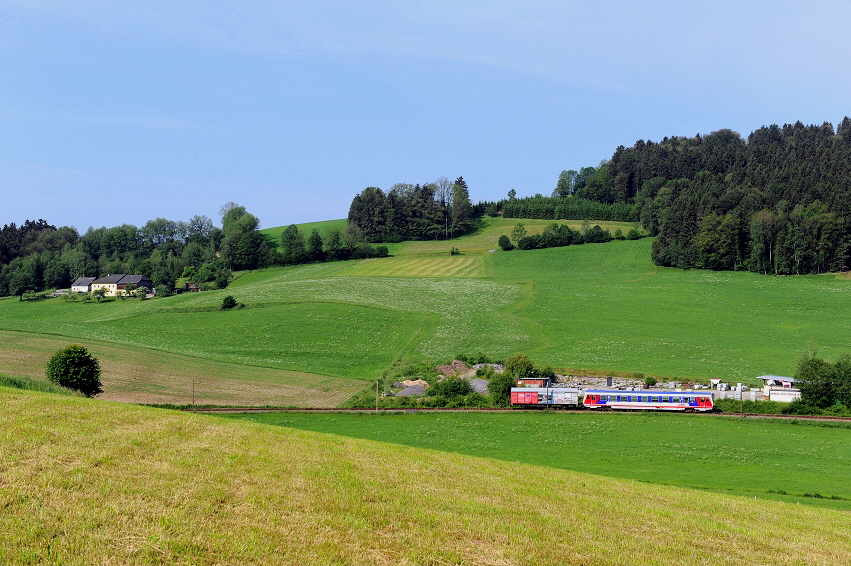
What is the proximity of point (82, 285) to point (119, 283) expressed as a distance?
36.8 feet

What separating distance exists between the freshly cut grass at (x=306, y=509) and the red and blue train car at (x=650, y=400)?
110 ft

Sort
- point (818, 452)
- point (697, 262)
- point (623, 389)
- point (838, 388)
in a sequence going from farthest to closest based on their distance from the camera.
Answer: point (697, 262), point (623, 389), point (838, 388), point (818, 452)

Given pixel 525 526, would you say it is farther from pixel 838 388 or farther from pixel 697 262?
pixel 697 262

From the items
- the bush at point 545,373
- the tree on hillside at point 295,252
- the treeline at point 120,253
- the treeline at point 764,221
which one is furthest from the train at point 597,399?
the tree on hillside at point 295,252

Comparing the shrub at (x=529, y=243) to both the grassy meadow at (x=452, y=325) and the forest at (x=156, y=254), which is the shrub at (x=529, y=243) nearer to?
the grassy meadow at (x=452, y=325)

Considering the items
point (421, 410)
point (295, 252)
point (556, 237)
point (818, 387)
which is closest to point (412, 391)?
point (421, 410)

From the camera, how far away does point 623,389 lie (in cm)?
5919

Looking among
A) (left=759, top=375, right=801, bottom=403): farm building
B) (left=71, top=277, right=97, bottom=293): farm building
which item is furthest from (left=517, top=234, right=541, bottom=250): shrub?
(left=71, top=277, right=97, bottom=293): farm building

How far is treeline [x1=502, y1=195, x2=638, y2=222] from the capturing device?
587 feet

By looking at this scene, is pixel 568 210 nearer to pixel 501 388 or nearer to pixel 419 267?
pixel 419 267

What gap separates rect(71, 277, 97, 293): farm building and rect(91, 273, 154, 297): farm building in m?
1.32

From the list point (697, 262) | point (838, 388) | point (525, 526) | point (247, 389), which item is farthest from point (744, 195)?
point (525, 526)

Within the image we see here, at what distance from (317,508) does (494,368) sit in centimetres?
5483

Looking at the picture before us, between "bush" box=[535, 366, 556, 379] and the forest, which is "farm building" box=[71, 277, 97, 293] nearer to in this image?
the forest
